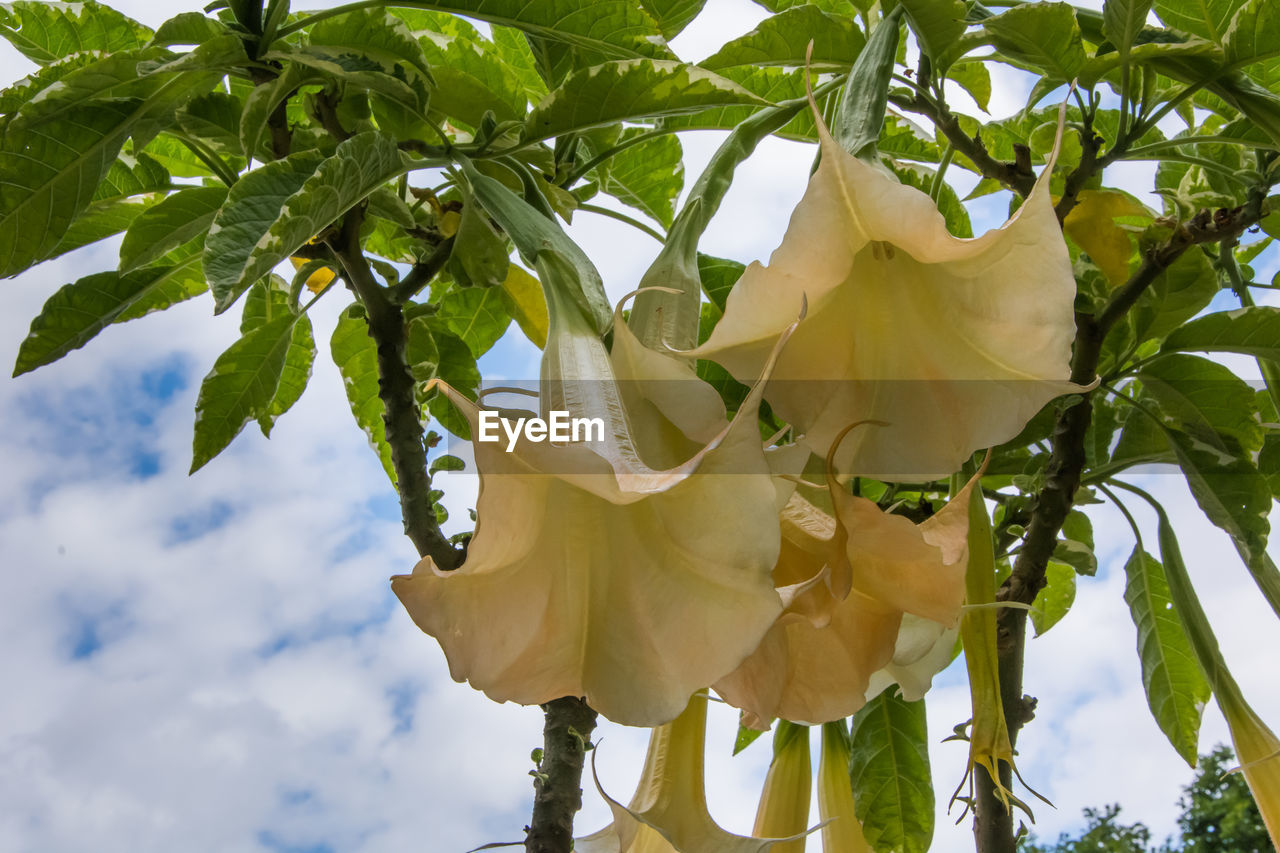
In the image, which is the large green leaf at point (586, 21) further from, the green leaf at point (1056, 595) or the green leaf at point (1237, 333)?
the green leaf at point (1056, 595)

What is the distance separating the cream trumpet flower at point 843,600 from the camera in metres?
0.46

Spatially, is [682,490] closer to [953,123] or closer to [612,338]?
[612,338]

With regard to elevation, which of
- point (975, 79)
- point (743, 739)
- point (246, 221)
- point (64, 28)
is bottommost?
point (743, 739)

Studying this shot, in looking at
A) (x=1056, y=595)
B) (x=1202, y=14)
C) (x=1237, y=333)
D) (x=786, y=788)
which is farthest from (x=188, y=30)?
(x=1056, y=595)

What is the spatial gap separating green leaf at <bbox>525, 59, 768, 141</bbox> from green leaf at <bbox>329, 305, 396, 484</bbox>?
0.49 meters

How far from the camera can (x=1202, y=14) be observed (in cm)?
96

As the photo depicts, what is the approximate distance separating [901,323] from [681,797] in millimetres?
311

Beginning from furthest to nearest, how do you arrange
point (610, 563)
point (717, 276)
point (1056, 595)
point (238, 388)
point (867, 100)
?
point (1056, 595) → point (238, 388) → point (717, 276) → point (867, 100) → point (610, 563)

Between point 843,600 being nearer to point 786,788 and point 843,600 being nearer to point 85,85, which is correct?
point 786,788

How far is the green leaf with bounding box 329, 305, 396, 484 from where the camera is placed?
1.16m

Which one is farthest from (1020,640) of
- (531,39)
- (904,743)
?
(531,39)

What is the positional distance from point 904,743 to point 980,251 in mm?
704

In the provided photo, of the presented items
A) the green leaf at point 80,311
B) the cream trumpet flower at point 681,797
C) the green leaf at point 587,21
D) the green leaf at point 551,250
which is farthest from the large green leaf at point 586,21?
the cream trumpet flower at point 681,797

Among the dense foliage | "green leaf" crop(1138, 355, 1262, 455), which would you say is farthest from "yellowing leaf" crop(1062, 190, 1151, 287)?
"green leaf" crop(1138, 355, 1262, 455)
